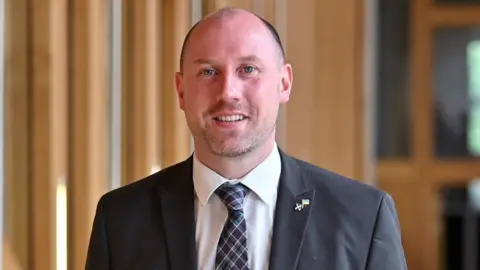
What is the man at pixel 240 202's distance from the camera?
4.67 feet

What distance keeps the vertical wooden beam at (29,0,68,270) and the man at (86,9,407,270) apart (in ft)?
1.82

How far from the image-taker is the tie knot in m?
1.46

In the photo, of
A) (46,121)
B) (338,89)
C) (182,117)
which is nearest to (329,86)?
(338,89)

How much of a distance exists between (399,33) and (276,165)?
10.5 ft

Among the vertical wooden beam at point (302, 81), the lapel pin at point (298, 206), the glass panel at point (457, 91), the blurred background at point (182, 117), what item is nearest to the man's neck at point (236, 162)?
the lapel pin at point (298, 206)

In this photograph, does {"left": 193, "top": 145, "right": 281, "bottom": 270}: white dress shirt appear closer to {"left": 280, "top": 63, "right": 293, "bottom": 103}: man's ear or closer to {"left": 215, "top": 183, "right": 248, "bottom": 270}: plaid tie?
{"left": 215, "top": 183, "right": 248, "bottom": 270}: plaid tie

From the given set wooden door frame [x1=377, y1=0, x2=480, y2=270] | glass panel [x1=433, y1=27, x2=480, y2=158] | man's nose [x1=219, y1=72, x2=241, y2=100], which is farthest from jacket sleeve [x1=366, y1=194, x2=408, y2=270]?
glass panel [x1=433, y1=27, x2=480, y2=158]

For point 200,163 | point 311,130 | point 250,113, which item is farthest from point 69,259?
point 311,130

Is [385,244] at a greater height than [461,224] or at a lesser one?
greater

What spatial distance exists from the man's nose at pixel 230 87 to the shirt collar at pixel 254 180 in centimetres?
15

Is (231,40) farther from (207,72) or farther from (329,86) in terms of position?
(329,86)

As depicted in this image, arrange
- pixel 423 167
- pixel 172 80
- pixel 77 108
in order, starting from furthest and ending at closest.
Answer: pixel 423 167 → pixel 172 80 → pixel 77 108

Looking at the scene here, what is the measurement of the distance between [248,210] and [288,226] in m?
0.08

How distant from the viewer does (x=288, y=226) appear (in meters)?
1.44
